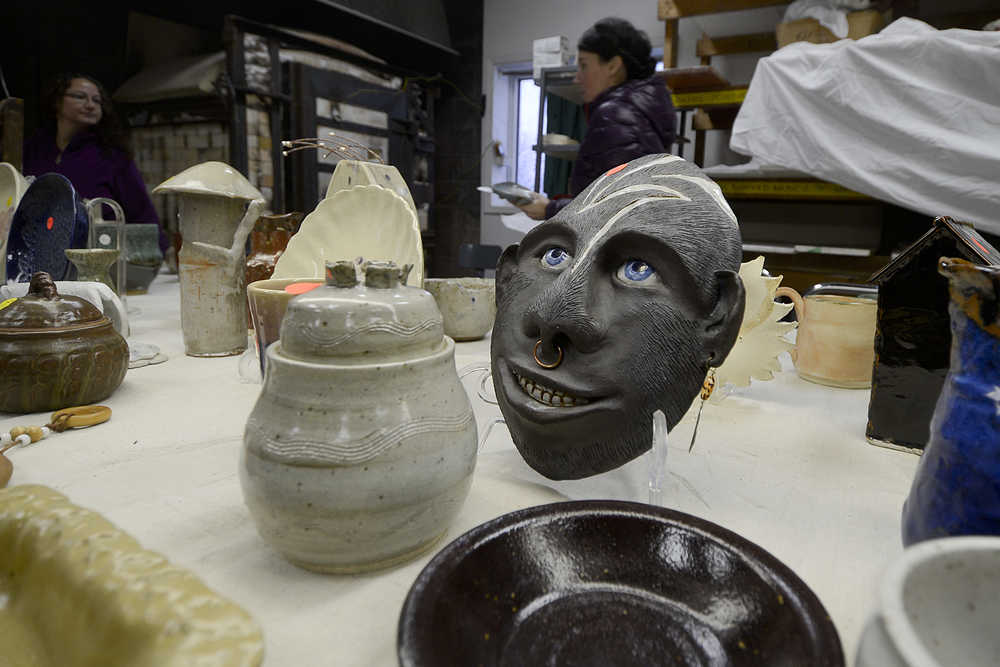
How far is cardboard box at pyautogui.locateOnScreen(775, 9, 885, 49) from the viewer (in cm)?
266

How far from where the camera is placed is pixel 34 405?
3.13 feet

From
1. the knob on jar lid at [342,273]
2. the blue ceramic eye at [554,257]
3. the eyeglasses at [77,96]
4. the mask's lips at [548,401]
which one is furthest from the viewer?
the eyeglasses at [77,96]

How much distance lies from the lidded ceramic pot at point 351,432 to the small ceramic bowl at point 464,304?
3.30 ft

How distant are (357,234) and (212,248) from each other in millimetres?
379

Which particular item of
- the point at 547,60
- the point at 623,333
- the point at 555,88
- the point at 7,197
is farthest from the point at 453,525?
the point at 547,60

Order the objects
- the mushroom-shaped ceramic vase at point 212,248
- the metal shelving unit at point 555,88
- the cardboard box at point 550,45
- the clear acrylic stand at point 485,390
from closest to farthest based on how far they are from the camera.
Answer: the clear acrylic stand at point 485,390, the mushroom-shaped ceramic vase at point 212,248, the metal shelving unit at point 555,88, the cardboard box at point 550,45

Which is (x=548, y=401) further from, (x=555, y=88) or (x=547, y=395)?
(x=555, y=88)


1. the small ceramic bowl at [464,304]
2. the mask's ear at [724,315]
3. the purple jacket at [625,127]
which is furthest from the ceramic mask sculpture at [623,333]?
the purple jacket at [625,127]

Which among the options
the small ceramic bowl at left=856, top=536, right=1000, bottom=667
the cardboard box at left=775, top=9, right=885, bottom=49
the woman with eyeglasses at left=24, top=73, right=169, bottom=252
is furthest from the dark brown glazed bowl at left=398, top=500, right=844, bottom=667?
the cardboard box at left=775, top=9, right=885, bottom=49

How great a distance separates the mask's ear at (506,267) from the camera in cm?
91

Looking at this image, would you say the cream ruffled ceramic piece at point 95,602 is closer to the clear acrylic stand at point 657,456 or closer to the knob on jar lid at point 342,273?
the knob on jar lid at point 342,273

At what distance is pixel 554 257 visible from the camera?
85 centimetres

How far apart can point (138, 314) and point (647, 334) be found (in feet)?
5.49

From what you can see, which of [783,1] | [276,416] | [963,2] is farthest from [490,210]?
[276,416]
